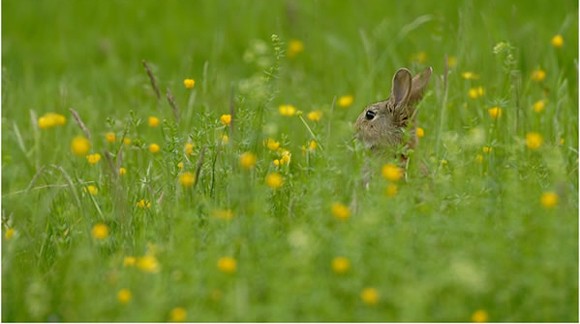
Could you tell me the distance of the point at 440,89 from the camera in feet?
19.7

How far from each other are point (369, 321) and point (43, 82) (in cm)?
587

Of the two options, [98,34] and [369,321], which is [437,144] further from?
[98,34]

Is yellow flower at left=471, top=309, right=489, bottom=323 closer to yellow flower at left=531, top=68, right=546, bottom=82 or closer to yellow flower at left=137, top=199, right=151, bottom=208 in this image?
yellow flower at left=137, top=199, right=151, bottom=208

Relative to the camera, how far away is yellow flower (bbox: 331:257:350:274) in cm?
374

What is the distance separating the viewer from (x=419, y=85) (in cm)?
620

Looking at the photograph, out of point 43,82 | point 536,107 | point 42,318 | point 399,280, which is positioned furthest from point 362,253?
point 43,82

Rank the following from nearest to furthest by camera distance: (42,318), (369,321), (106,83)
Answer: (369,321) → (42,318) → (106,83)

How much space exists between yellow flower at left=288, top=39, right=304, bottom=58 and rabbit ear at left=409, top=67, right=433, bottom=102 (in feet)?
7.37

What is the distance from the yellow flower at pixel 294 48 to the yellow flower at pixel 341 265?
4.69 metres

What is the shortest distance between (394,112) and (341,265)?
2.52 meters

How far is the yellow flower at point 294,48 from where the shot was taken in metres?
8.39

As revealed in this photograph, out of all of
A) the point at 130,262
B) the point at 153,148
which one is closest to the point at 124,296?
the point at 130,262

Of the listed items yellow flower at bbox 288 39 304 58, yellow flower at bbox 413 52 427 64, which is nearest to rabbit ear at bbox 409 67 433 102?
yellow flower at bbox 413 52 427 64

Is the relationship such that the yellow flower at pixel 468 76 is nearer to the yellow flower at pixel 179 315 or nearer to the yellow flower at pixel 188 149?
the yellow flower at pixel 188 149
